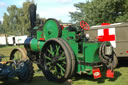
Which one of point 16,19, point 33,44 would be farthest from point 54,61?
point 16,19

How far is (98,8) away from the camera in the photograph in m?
17.2

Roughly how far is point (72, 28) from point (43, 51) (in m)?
1.32

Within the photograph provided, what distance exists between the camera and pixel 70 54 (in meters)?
5.02

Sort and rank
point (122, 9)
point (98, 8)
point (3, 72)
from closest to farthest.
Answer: point (3, 72) < point (98, 8) < point (122, 9)

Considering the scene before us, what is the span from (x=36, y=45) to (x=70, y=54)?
7.70 ft

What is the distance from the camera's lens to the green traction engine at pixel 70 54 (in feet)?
16.5

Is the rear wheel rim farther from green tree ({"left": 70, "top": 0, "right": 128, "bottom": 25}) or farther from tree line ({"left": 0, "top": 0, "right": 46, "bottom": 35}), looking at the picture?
tree line ({"left": 0, "top": 0, "right": 46, "bottom": 35})

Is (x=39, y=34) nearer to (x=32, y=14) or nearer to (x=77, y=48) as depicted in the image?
(x=32, y=14)

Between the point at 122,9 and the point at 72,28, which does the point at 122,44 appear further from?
the point at 122,9

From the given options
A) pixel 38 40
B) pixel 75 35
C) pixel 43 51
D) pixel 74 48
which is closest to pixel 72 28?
pixel 75 35

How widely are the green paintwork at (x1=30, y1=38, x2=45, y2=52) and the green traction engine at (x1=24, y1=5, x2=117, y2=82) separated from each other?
0.86 feet

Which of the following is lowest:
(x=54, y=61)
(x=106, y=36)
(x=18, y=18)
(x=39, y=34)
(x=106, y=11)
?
(x=54, y=61)

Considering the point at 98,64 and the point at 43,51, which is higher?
the point at 43,51

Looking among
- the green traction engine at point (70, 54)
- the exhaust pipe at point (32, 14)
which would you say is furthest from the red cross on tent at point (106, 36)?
the exhaust pipe at point (32, 14)
